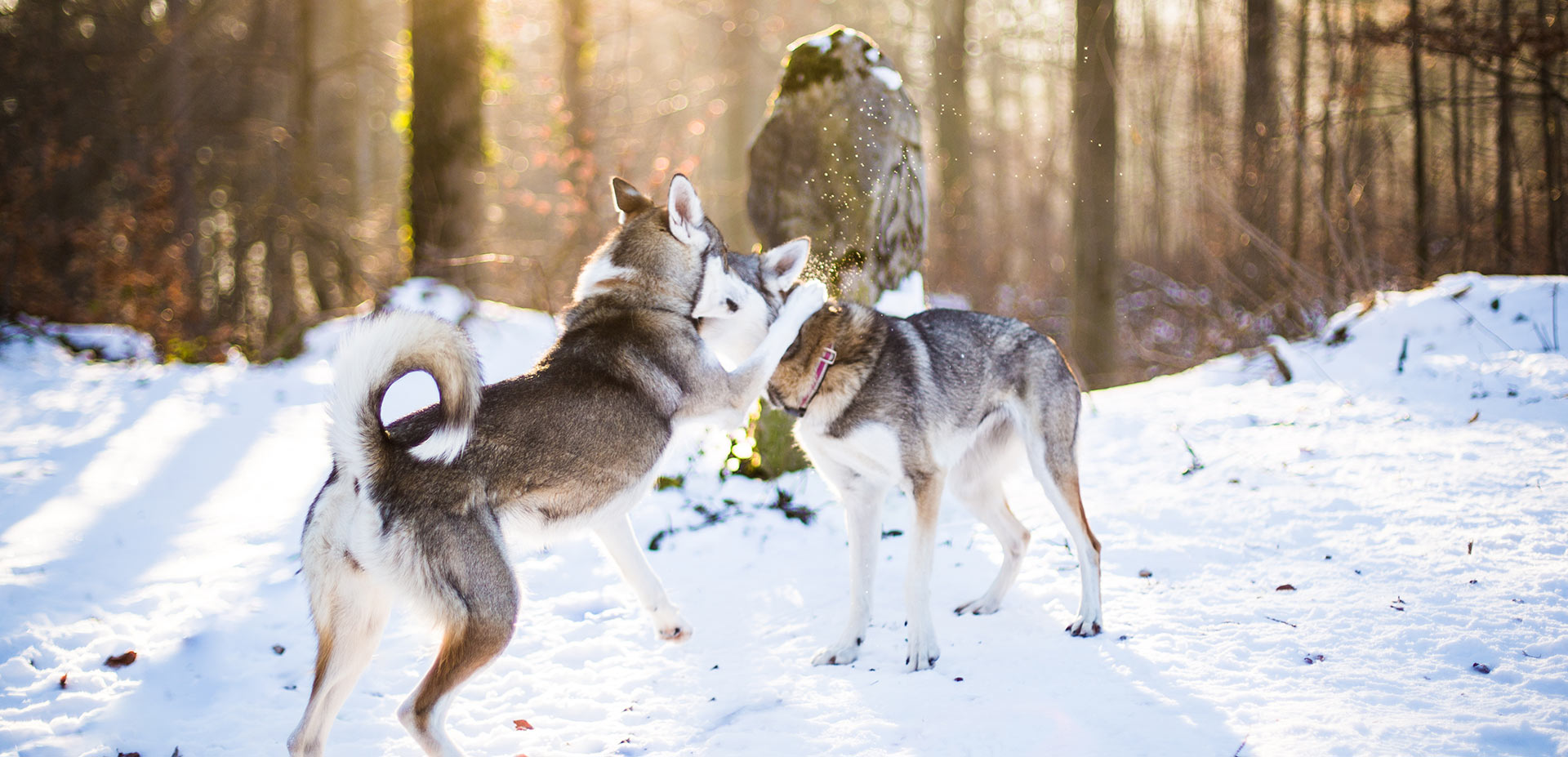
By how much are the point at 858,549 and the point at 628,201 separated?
2.03 meters

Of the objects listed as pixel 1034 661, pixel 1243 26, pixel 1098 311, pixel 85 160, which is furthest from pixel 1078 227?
pixel 85 160

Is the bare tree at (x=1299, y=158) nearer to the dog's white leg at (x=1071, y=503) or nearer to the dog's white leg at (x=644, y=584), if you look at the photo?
the dog's white leg at (x=1071, y=503)

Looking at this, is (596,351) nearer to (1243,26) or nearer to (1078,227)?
(1078,227)

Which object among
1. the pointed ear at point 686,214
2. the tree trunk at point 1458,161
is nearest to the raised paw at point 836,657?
the pointed ear at point 686,214

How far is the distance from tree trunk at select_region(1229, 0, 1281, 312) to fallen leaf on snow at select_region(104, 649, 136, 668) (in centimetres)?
1071

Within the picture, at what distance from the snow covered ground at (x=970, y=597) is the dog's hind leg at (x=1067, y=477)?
0.25m

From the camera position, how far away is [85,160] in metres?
13.9

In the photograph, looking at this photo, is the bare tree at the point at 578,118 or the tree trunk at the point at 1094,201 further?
the bare tree at the point at 578,118

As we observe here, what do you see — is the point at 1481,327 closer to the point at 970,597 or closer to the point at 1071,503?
the point at 1071,503

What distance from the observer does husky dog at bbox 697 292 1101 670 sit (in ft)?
11.7

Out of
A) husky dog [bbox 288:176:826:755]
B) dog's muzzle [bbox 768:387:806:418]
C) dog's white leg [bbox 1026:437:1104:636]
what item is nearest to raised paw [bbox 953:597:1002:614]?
dog's white leg [bbox 1026:437:1104:636]

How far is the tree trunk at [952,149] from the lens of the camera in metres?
14.4

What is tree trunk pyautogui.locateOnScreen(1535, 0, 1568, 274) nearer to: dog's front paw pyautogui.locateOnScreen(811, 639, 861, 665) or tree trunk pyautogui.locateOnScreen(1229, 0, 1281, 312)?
tree trunk pyautogui.locateOnScreen(1229, 0, 1281, 312)

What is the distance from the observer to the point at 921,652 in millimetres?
3412
